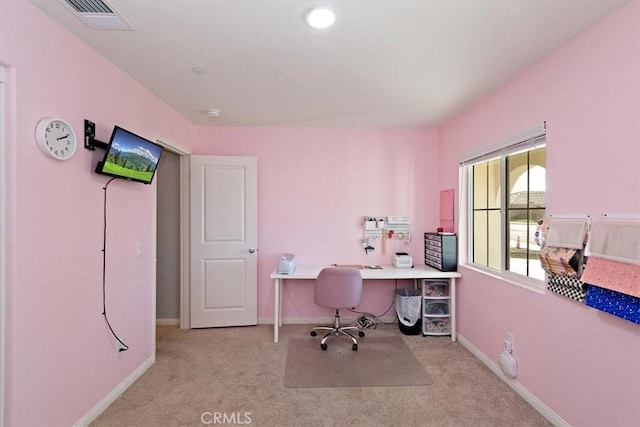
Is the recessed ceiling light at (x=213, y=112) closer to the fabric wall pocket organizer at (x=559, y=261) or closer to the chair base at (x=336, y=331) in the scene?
the chair base at (x=336, y=331)

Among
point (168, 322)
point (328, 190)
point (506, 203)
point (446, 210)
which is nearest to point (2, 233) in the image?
point (168, 322)

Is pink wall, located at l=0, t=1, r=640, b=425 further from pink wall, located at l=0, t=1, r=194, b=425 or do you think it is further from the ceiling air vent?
the ceiling air vent

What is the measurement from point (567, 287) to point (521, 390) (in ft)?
3.09

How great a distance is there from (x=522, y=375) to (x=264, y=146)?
132 inches

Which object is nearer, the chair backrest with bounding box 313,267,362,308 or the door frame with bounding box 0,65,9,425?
the door frame with bounding box 0,65,9,425

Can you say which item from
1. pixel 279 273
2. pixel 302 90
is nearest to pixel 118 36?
pixel 302 90

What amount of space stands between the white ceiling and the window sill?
1605 millimetres

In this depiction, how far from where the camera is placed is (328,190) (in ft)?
11.7

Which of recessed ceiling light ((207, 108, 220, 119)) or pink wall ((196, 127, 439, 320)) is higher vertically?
recessed ceiling light ((207, 108, 220, 119))

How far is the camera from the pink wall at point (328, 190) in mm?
3521

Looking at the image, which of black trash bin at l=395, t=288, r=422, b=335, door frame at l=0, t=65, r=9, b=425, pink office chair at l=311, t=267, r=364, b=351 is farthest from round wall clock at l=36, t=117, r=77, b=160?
black trash bin at l=395, t=288, r=422, b=335

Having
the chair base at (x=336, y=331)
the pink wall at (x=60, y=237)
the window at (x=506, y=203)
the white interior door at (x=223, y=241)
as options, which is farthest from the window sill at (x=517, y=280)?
the pink wall at (x=60, y=237)

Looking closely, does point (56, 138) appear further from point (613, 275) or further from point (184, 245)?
point (613, 275)

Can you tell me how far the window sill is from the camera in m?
2.05
